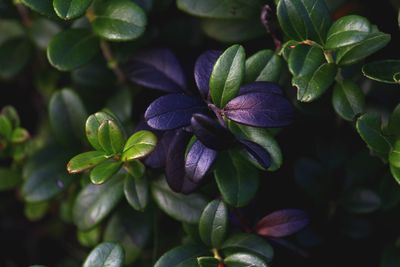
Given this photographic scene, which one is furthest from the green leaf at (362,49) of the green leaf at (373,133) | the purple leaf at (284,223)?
the purple leaf at (284,223)

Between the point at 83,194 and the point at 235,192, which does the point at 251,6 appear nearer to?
the point at 235,192

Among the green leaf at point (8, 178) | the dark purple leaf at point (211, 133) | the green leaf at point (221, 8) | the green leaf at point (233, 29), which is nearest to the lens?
the dark purple leaf at point (211, 133)

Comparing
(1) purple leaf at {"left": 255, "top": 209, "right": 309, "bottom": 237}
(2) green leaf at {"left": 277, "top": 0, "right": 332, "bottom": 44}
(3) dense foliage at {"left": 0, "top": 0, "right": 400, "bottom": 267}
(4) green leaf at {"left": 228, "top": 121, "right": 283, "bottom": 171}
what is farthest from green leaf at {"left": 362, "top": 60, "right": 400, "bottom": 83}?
(1) purple leaf at {"left": 255, "top": 209, "right": 309, "bottom": 237}

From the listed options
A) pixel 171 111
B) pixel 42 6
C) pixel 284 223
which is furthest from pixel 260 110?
pixel 42 6

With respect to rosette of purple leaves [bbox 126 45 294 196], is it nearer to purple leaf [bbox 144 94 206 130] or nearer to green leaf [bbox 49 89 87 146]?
purple leaf [bbox 144 94 206 130]

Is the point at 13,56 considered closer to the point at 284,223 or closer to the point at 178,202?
the point at 178,202

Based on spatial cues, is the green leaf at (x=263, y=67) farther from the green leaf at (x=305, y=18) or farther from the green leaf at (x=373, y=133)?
the green leaf at (x=373, y=133)
